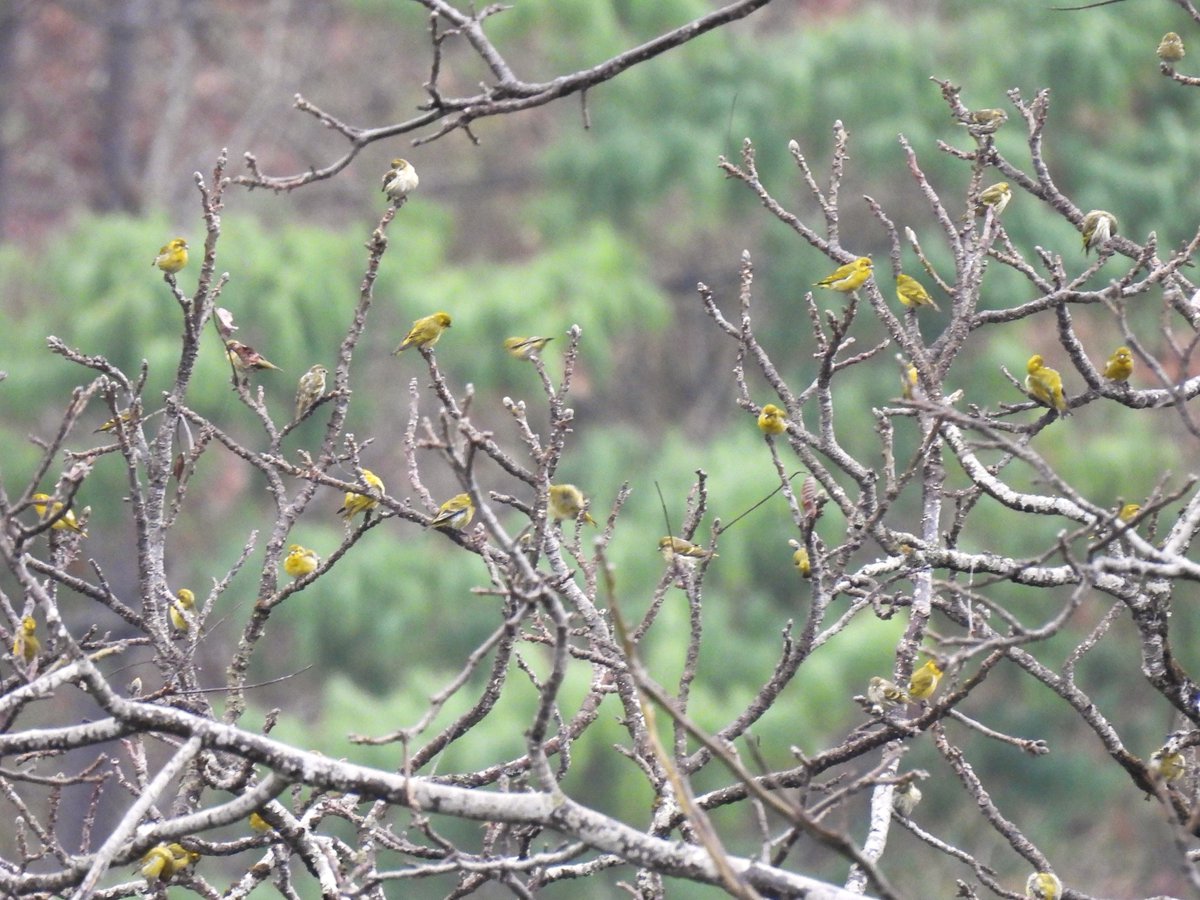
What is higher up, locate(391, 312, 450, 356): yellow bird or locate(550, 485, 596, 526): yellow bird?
locate(391, 312, 450, 356): yellow bird

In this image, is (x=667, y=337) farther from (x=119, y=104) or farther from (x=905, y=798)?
(x=905, y=798)

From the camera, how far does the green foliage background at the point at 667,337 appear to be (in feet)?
29.2

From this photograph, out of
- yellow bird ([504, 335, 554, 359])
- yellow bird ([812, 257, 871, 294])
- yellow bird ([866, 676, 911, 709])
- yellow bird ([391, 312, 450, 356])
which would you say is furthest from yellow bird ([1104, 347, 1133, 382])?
yellow bird ([391, 312, 450, 356])

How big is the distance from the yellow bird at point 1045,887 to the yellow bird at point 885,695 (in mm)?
382

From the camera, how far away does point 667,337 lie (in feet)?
37.7

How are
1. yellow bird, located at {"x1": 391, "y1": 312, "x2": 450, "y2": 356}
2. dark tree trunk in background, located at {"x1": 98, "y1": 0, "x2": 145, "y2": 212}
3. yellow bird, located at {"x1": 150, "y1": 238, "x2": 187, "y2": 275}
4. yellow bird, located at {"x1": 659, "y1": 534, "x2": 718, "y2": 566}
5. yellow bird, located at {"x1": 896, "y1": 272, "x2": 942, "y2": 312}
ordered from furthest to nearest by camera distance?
1. dark tree trunk in background, located at {"x1": 98, "y1": 0, "x2": 145, "y2": 212}
2. yellow bird, located at {"x1": 391, "y1": 312, "x2": 450, "y2": 356}
3. yellow bird, located at {"x1": 150, "y1": 238, "x2": 187, "y2": 275}
4. yellow bird, located at {"x1": 896, "y1": 272, "x2": 942, "y2": 312}
5. yellow bird, located at {"x1": 659, "y1": 534, "x2": 718, "y2": 566}

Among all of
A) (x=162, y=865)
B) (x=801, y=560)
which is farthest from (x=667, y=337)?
Answer: (x=162, y=865)

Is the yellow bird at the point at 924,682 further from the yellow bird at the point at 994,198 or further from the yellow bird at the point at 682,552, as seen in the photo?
the yellow bird at the point at 994,198

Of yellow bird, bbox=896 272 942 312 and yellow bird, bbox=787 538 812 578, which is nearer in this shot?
yellow bird, bbox=787 538 812 578

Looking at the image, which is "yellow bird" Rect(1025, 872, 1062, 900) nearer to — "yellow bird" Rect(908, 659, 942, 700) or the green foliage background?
"yellow bird" Rect(908, 659, 942, 700)

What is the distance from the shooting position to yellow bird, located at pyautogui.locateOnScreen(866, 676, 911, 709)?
8.67 feet

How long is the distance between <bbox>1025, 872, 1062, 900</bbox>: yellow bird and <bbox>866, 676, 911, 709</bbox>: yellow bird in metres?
0.38

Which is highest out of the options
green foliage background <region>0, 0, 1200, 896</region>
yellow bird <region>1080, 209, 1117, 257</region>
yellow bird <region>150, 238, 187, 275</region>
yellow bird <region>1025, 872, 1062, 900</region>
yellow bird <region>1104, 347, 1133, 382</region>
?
green foliage background <region>0, 0, 1200, 896</region>

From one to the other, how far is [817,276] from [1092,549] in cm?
853
